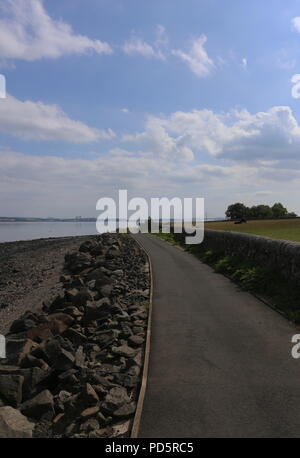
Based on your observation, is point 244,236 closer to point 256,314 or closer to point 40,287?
point 256,314

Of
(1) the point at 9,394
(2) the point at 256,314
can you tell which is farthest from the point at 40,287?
(1) the point at 9,394

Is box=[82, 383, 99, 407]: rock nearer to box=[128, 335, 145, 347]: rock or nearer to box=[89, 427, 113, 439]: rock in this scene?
box=[89, 427, 113, 439]: rock

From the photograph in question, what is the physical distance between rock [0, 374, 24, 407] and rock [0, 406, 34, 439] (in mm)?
698

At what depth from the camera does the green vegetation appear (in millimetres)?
11906

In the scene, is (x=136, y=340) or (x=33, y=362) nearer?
(x=33, y=362)

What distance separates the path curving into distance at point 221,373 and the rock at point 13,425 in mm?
1635

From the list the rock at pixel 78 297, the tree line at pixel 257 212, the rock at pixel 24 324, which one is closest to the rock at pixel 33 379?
the rock at pixel 24 324

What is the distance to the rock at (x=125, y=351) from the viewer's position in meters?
8.80

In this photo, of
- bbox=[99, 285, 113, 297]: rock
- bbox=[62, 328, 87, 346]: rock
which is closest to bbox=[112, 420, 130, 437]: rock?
bbox=[62, 328, 87, 346]: rock

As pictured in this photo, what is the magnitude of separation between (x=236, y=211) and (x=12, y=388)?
16109 centimetres

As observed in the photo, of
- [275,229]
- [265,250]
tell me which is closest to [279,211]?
[275,229]

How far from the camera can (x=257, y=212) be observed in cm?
15562

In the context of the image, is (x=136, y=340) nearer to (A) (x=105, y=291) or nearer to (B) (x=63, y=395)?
(B) (x=63, y=395)
